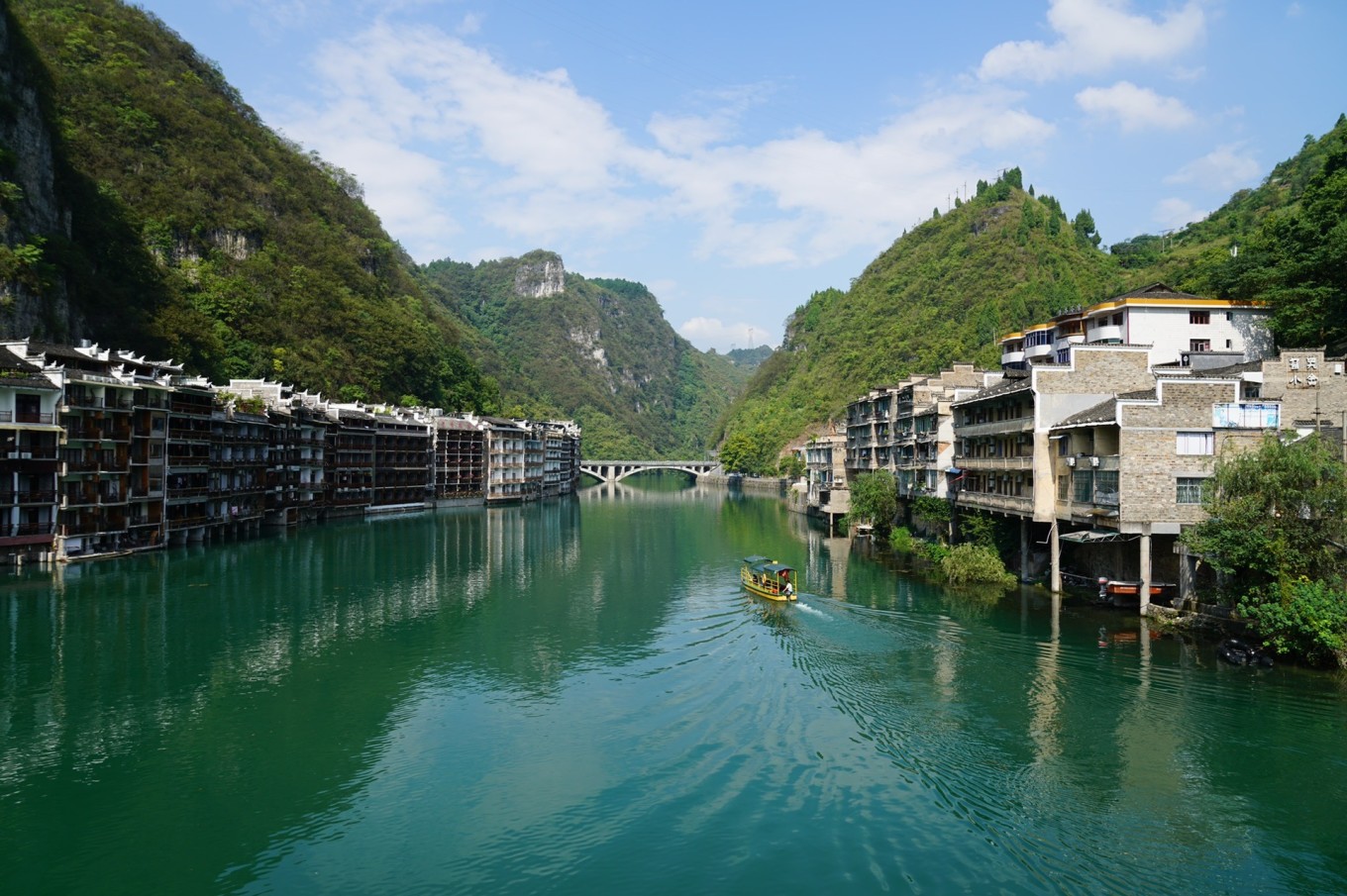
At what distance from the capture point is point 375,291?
467ft

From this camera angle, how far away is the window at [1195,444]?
111ft

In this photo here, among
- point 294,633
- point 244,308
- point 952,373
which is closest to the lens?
point 294,633

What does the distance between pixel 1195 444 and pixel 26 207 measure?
83.9m

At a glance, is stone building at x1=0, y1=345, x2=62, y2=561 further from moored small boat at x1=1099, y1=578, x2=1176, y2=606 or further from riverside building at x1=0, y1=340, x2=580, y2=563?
moored small boat at x1=1099, y1=578, x2=1176, y2=606

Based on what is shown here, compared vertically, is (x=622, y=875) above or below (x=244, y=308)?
below

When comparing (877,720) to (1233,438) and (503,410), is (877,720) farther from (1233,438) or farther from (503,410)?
(503,410)

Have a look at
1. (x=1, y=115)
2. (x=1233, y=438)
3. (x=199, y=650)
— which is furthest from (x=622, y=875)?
(x=1, y=115)

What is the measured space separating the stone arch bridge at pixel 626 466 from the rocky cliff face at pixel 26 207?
114463 mm

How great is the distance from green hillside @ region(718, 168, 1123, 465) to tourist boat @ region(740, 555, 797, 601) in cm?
7462

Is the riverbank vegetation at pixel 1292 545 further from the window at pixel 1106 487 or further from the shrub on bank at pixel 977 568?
the shrub on bank at pixel 977 568

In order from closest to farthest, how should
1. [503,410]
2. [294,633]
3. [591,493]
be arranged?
[294,633], [591,493], [503,410]

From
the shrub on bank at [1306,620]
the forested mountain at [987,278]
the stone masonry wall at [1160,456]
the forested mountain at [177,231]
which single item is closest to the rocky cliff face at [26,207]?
the forested mountain at [177,231]

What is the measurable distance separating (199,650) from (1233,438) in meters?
A: 41.4

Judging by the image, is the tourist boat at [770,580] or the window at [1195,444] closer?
the window at [1195,444]
